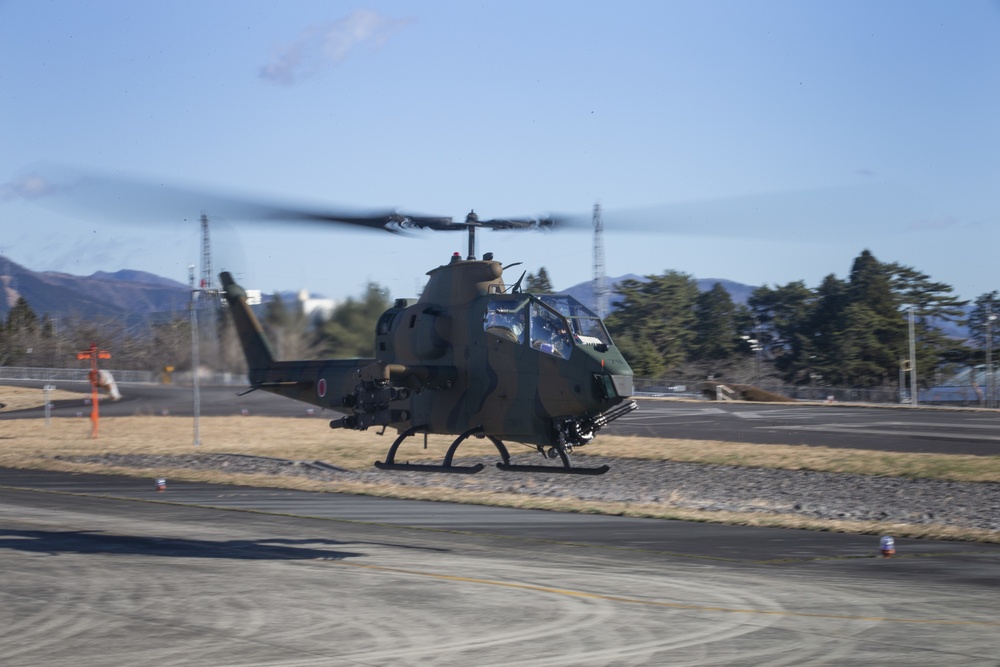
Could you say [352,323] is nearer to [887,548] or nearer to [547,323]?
[547,323]

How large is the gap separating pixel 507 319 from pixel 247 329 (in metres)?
9.52

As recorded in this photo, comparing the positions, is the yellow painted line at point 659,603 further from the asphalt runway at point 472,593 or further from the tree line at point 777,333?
the tree line at point 777,333

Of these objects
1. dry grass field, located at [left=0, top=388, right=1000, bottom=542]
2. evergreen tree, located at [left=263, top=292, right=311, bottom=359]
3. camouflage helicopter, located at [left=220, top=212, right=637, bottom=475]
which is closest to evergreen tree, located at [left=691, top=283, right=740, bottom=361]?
dry grass field, located at [left=0, top=388, right=1000, bottom=542]

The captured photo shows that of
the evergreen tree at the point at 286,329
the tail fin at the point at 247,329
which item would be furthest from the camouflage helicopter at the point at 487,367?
the tail fin at the point at 247,329

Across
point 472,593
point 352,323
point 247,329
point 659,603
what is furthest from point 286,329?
point 659,603

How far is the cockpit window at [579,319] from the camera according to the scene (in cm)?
1666

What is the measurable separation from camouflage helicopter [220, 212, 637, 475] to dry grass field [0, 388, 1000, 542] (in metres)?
8.87

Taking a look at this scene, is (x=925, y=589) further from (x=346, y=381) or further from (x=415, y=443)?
(x=415, y=443)

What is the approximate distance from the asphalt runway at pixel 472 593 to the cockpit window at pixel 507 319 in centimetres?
397

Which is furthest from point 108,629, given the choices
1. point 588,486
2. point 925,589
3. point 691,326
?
point 691,326

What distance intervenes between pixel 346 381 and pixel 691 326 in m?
86.1

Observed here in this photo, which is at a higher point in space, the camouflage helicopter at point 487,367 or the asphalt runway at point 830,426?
the camouflage helicopter at point 487,367

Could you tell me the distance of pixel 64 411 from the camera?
67688 mm

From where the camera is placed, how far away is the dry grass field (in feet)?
86.6
